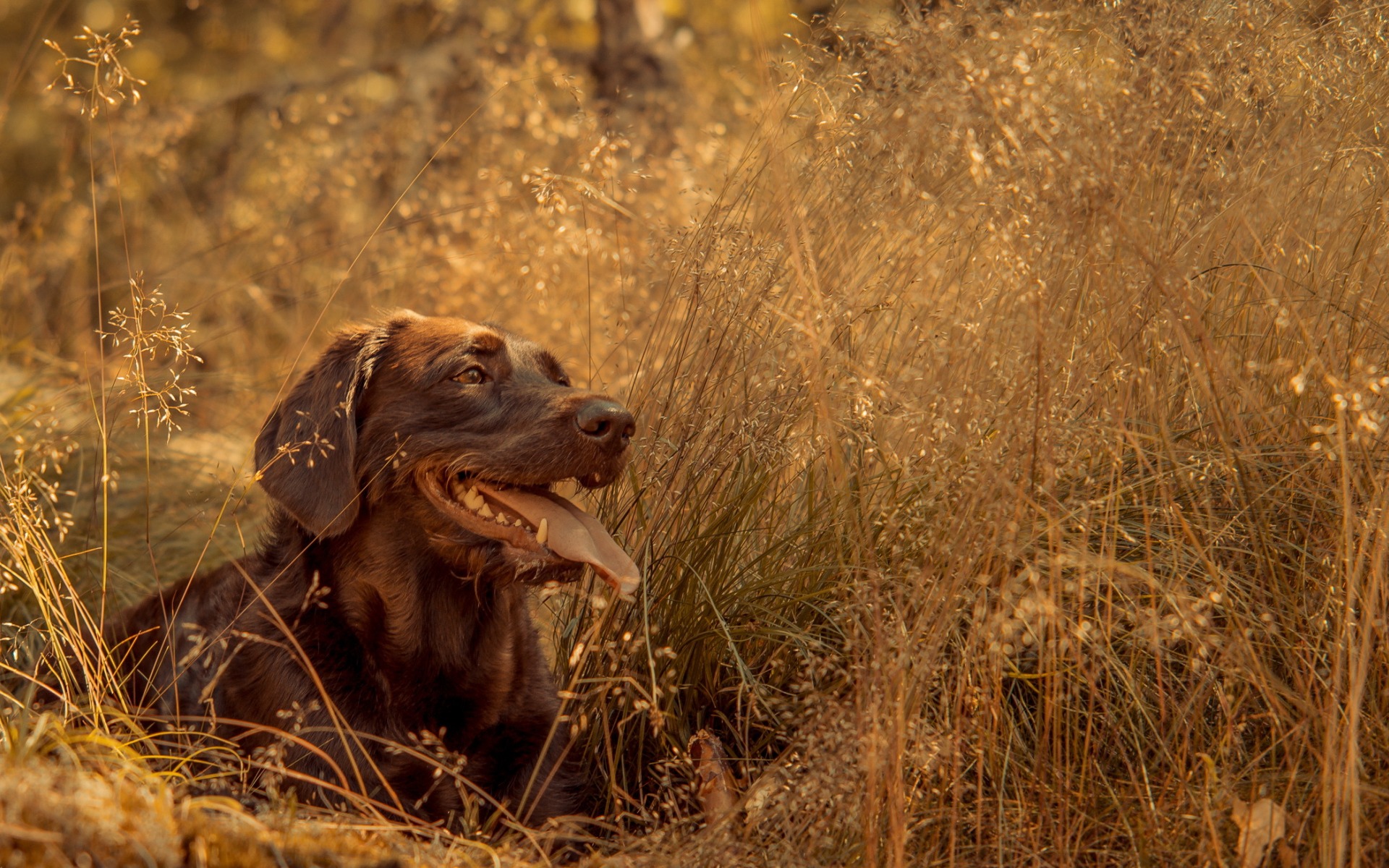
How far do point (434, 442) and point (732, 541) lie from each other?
757 mm

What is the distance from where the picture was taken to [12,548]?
7.71 feet

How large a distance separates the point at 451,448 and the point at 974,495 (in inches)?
51.9

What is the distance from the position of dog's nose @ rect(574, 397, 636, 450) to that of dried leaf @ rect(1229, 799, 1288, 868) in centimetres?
146

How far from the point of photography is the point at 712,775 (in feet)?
8.00

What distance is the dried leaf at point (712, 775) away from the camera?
233 centimetres

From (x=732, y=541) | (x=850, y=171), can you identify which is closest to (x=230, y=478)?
(x=732, y=541)

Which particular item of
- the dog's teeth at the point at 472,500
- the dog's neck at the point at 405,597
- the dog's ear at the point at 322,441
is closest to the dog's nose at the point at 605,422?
the dog's teeth at the point at 472,500

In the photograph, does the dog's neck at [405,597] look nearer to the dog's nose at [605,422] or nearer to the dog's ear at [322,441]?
the dog's ear at [322,441]

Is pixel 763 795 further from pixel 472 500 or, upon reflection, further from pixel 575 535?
pixel 472 500

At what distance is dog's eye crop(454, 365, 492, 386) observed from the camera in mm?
2922

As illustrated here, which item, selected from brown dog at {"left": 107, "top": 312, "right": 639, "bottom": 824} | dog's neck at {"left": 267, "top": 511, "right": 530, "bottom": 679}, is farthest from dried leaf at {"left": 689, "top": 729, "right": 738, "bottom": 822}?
dog's neck at {"left": 267, "top": 511, "right": 530, "bottom": 679}

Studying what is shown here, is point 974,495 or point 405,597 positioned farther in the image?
point 405,597

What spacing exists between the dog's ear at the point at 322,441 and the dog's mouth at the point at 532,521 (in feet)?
0.65

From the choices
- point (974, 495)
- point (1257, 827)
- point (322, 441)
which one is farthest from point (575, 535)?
point (1257, 827)
